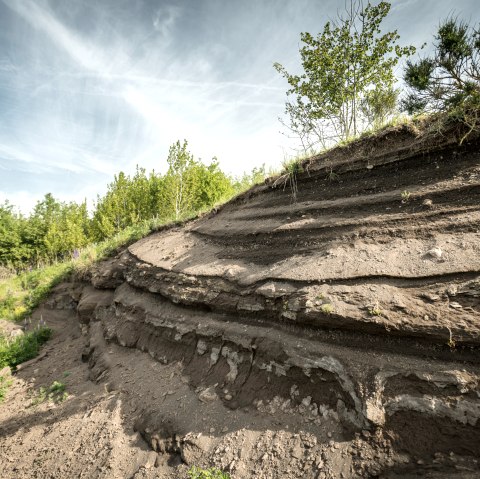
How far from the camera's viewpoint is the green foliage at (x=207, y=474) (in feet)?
8.36

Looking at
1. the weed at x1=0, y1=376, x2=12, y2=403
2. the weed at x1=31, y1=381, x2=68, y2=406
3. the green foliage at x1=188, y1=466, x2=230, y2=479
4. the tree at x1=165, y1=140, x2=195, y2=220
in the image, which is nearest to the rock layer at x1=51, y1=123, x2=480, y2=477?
the green foliage at x1=188, y1=466, x2=230, y2=479

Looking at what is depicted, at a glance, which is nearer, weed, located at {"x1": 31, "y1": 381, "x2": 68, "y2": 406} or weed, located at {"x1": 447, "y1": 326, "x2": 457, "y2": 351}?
weed, located at {"x1": 447, "y1": 326, "x2": 457, "y2": 351}

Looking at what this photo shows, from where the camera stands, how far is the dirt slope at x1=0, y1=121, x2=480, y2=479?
223 cm

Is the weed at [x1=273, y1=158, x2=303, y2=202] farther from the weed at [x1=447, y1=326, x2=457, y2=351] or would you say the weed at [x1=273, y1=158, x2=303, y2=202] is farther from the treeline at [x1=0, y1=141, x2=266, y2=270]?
the treeline at [x1=0, y1=141, x2=266, y2=270]

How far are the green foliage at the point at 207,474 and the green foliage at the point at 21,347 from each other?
569 centimetres

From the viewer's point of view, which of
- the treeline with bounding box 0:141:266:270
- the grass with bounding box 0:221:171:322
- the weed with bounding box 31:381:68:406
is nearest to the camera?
the weed with bounding box 31:381:68:406

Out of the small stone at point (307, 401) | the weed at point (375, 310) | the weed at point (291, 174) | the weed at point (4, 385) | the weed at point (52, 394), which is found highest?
the weed at point (291, 174)

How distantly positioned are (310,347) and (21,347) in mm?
7010

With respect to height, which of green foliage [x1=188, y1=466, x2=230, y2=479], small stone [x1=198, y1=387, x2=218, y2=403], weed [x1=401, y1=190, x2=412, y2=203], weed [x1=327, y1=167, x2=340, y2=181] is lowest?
green foliage [x1=188, y1=466, x2=230, y2=479]

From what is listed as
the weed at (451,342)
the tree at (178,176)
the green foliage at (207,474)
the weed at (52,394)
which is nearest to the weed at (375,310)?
the weed at (451,342)

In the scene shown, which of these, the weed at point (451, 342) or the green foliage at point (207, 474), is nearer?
the weed at point (451, 342)

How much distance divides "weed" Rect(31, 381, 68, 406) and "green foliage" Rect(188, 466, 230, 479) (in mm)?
3041

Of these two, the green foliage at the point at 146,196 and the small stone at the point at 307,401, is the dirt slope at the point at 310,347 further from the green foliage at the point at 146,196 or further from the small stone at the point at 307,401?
the green foliage at the point at 146,196

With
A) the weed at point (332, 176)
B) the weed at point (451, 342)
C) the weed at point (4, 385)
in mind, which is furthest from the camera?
the weed at point (4, 385)
